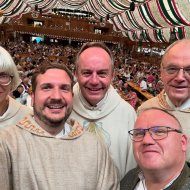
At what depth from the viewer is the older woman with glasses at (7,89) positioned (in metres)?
1.80

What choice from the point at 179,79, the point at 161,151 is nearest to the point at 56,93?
the point at 161,151

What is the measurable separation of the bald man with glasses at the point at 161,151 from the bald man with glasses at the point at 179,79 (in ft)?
1.30

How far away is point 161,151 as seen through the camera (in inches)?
54.9

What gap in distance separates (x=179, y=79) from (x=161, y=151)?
0.57 m

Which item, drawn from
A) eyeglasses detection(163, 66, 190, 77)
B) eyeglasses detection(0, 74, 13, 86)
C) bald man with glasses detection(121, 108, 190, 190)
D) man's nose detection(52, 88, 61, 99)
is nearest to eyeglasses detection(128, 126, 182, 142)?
bald man with glasses detection(121, 108, 190, 190)

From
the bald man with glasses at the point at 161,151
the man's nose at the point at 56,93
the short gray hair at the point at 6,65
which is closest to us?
the bald man with glasses at the point at 161,151

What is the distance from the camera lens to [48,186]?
143cm

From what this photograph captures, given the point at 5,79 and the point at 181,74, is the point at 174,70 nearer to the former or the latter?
the point at 181,74

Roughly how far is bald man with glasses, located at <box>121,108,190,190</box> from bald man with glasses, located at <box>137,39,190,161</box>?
40cm

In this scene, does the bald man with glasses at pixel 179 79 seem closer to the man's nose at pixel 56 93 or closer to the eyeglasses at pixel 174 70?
the eyeglasses at pixel 174 70

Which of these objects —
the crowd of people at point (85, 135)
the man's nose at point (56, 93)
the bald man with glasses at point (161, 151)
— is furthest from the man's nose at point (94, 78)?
the bald man with glasses at point (161, 151)

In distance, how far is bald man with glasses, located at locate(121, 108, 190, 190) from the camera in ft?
4.52

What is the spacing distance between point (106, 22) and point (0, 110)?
29.5 m

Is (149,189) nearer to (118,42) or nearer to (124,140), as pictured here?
(124,140)
